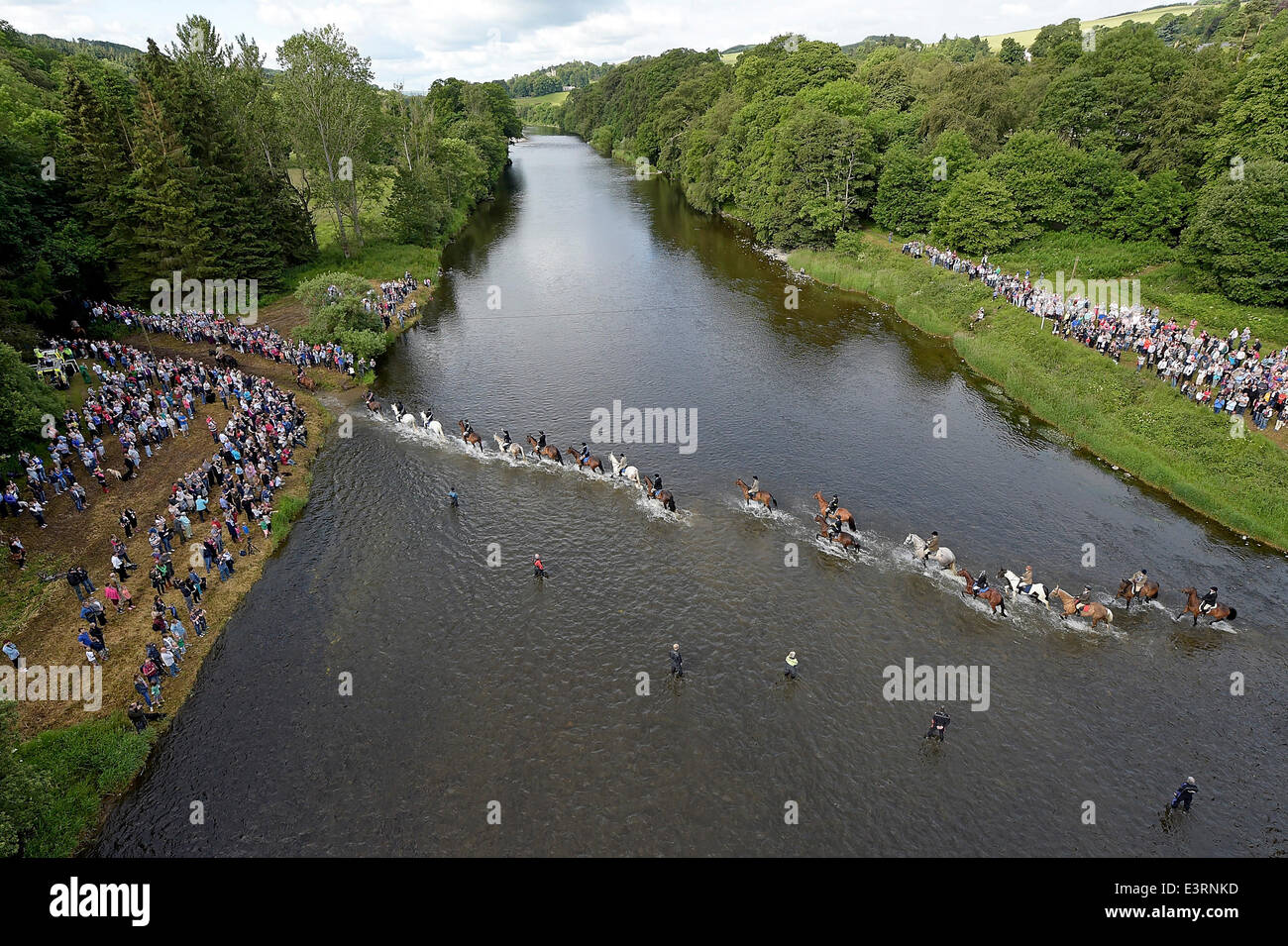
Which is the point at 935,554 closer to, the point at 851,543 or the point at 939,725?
the point at 851,543

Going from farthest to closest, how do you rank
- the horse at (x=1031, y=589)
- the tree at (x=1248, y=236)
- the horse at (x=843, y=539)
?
the tree at (x=1248, y=236), the horse at (x=843, y=539), the horse at (x=1031, y=589)

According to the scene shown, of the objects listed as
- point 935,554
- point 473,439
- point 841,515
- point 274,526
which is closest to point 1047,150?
point 935,554

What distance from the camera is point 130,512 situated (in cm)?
3269

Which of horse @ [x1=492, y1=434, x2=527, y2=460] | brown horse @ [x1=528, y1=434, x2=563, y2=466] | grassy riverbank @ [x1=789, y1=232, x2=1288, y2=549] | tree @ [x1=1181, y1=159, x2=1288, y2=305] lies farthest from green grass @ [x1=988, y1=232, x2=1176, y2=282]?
horse @ [x1=492, y1=434, x2=527, y2=460]

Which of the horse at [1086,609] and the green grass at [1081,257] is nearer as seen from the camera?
the horse at [1086,609]

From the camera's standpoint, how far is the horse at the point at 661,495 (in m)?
35.2

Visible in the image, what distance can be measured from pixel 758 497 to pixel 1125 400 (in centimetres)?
2526

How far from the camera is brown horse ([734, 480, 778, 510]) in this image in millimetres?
35125

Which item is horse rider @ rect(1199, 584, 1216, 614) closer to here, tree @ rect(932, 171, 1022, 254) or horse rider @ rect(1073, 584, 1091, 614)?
horse rider @ rect(1073, 584, 1091, 614)

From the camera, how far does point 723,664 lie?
1040 inches

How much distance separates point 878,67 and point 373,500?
343ft

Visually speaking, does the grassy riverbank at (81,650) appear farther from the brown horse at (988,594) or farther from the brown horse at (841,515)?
the brown horse at (988,594)

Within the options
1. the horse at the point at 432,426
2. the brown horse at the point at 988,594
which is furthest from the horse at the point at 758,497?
the horse at the point at 432,426

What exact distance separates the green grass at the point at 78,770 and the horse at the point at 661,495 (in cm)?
2311
